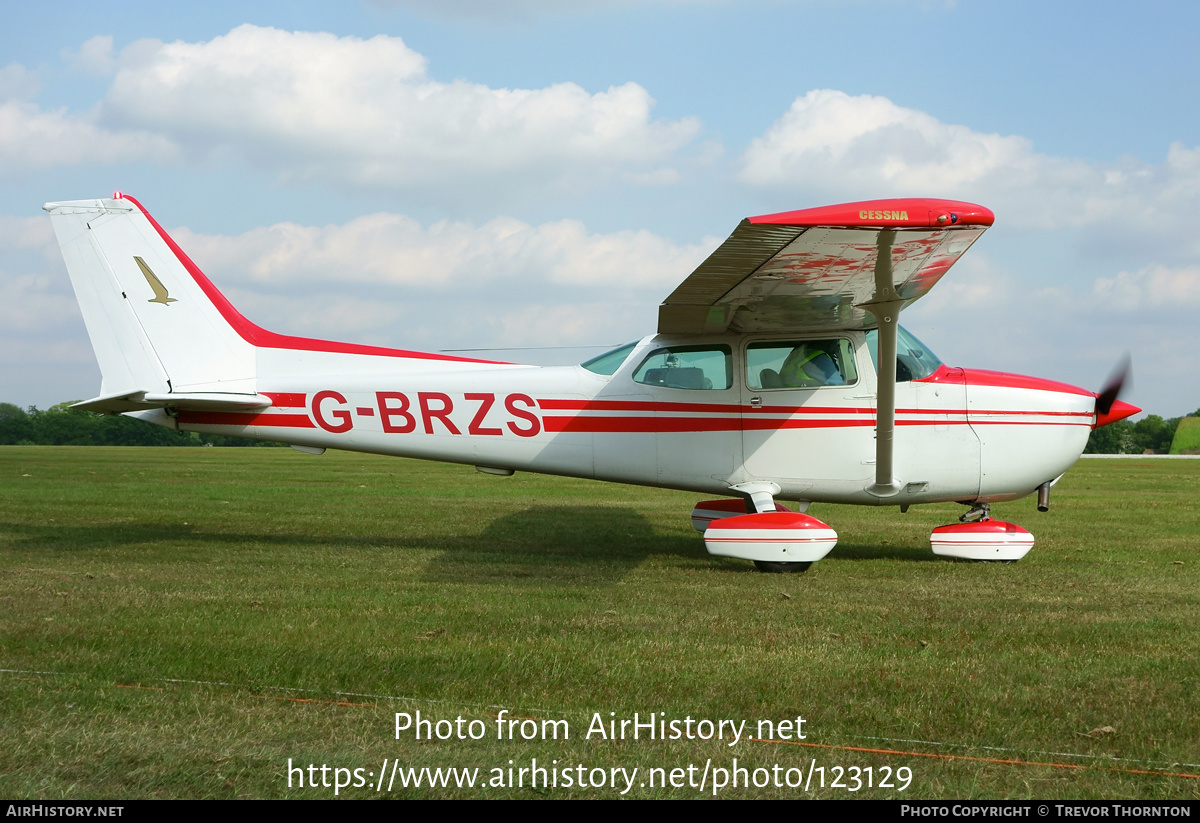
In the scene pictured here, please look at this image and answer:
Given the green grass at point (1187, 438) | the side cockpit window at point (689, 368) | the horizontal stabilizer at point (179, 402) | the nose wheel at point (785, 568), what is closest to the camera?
the nose wheel at point (785, 568)

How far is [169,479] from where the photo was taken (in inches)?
816

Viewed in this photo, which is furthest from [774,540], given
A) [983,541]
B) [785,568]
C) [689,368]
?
[983,541]

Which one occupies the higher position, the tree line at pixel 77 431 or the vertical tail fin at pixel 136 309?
the vertical tail fin at pixel 136 309

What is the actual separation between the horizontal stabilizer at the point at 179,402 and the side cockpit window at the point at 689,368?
153 inches

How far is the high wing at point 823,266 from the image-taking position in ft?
20.0

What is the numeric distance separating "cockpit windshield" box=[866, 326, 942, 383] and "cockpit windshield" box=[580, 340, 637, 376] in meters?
2.38

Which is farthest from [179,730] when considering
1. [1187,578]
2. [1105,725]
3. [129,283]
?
[1187,578]

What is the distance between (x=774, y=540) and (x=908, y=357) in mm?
2369

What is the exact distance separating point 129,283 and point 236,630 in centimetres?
538

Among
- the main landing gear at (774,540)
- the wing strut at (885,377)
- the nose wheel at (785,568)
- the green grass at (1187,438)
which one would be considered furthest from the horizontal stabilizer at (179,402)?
the green grass at (1187,438)

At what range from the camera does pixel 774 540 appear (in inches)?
323

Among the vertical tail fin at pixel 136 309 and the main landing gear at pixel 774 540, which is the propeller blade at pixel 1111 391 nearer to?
the main landing gear at pixel 774 540

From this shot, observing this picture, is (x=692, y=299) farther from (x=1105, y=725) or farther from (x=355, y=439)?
(x=1105, y=725)

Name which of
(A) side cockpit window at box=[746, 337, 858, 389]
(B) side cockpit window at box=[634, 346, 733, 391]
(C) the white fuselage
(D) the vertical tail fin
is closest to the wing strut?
(C) the white fuselage
